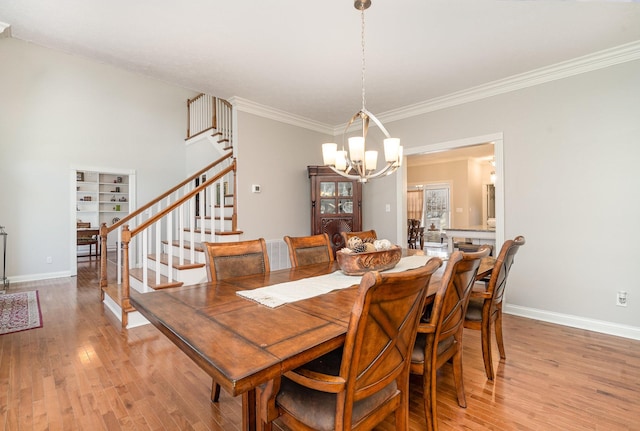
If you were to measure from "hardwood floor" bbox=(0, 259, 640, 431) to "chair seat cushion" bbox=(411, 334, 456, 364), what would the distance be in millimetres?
404

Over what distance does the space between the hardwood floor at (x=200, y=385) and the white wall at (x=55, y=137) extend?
3201 mm

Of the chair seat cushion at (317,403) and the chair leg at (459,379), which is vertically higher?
the chair seat cushion at (317,403)

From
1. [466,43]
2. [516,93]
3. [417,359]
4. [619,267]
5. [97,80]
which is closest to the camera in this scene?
[417,359]

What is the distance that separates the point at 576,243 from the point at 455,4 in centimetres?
255

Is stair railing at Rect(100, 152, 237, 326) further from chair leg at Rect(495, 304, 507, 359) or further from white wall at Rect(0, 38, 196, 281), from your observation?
chair leg at Rect(495, 304, 507, 359)

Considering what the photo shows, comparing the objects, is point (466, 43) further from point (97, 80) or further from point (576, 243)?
point (97, 80)

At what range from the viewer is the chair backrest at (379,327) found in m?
0.96

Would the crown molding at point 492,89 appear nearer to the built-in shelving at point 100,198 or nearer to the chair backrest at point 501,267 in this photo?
the chair backrest at point 501,267

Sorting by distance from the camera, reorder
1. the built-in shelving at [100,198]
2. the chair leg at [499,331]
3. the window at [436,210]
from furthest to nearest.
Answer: the window at [436,210] < the built-in shelving at [100,198] < the chair leg at [499,331]

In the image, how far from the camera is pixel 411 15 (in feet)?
7.45

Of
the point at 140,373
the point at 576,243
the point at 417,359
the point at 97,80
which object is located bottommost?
the point at 140,373

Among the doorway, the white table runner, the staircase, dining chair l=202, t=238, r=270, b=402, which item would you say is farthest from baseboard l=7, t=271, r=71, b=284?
the doorway

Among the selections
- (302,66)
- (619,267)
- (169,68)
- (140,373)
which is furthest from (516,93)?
(140,373)

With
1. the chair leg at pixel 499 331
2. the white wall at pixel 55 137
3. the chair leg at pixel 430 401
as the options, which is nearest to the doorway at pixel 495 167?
the chair leg at pixel 499 331
